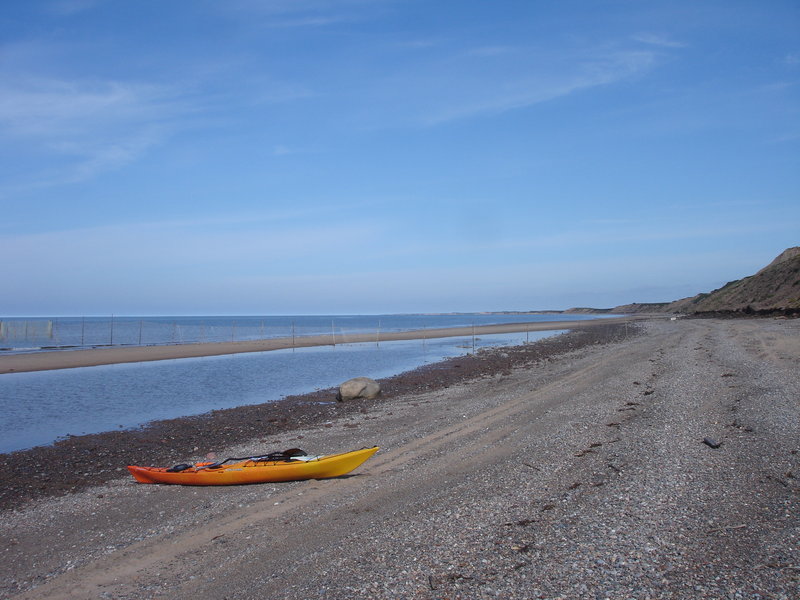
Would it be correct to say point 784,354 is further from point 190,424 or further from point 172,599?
point 172,599

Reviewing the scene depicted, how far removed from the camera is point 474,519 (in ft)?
24.7

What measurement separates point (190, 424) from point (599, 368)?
16841 millimetres

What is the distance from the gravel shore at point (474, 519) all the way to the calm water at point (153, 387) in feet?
14.9

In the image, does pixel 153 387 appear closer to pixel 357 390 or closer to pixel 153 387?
pixel 153 387

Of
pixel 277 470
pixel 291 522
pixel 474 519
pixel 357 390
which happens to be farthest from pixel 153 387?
pixel 474 519

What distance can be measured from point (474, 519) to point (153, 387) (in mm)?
21923

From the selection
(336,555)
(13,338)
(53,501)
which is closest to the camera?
(336,555)

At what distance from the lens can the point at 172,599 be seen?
5.92 m

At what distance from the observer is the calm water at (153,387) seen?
703 inches

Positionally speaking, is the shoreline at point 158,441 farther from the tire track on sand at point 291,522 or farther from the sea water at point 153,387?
the tire track on sand at point 291,522

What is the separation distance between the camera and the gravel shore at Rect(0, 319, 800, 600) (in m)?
5.86

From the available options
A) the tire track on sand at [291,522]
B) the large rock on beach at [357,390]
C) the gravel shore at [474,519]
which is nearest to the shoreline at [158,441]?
the gravel shore at [474,519]

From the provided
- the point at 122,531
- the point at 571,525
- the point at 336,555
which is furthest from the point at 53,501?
the point at 571,525

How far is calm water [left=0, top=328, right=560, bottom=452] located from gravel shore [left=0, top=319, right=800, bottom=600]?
4541 millimetres
